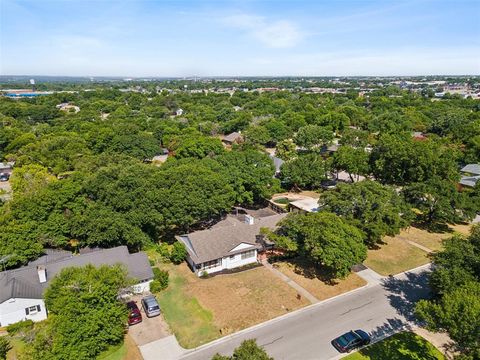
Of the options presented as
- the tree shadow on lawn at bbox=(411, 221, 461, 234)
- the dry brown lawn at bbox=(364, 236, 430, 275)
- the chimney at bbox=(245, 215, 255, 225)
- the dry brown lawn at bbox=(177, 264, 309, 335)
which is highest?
the chimney at bbox=(245, 215, 255, 225)

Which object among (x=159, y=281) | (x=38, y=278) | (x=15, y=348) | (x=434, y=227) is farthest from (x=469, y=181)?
(x=15, y=348)

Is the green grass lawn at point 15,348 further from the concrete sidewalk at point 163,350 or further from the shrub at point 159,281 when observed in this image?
the shrub at point 159,281

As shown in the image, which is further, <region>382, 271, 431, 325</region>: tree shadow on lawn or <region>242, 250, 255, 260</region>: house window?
<region>242, 250, 255, 260</region>: house window

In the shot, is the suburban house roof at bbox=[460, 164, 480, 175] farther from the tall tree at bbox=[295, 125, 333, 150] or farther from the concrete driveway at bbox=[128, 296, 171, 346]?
the concrete driveway at bbox=[128, 296, 171, 346]

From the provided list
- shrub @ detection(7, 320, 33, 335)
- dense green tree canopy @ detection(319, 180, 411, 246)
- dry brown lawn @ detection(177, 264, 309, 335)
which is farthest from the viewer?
dense green tree canopy @ detection(319, 180, 411, 246)

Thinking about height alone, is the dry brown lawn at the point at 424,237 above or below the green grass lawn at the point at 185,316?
below

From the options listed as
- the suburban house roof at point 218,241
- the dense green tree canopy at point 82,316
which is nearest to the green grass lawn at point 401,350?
the suburban house roof at point 218,241

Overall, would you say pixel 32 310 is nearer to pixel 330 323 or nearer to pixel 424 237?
pixel 330 323

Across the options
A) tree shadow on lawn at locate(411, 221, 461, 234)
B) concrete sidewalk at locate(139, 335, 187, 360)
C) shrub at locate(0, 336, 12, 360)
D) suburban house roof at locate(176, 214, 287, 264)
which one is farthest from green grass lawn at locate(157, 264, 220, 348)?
tree shadow on lawn at locate(411, 221, 461, 234)

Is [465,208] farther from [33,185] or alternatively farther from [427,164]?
[33,185]
